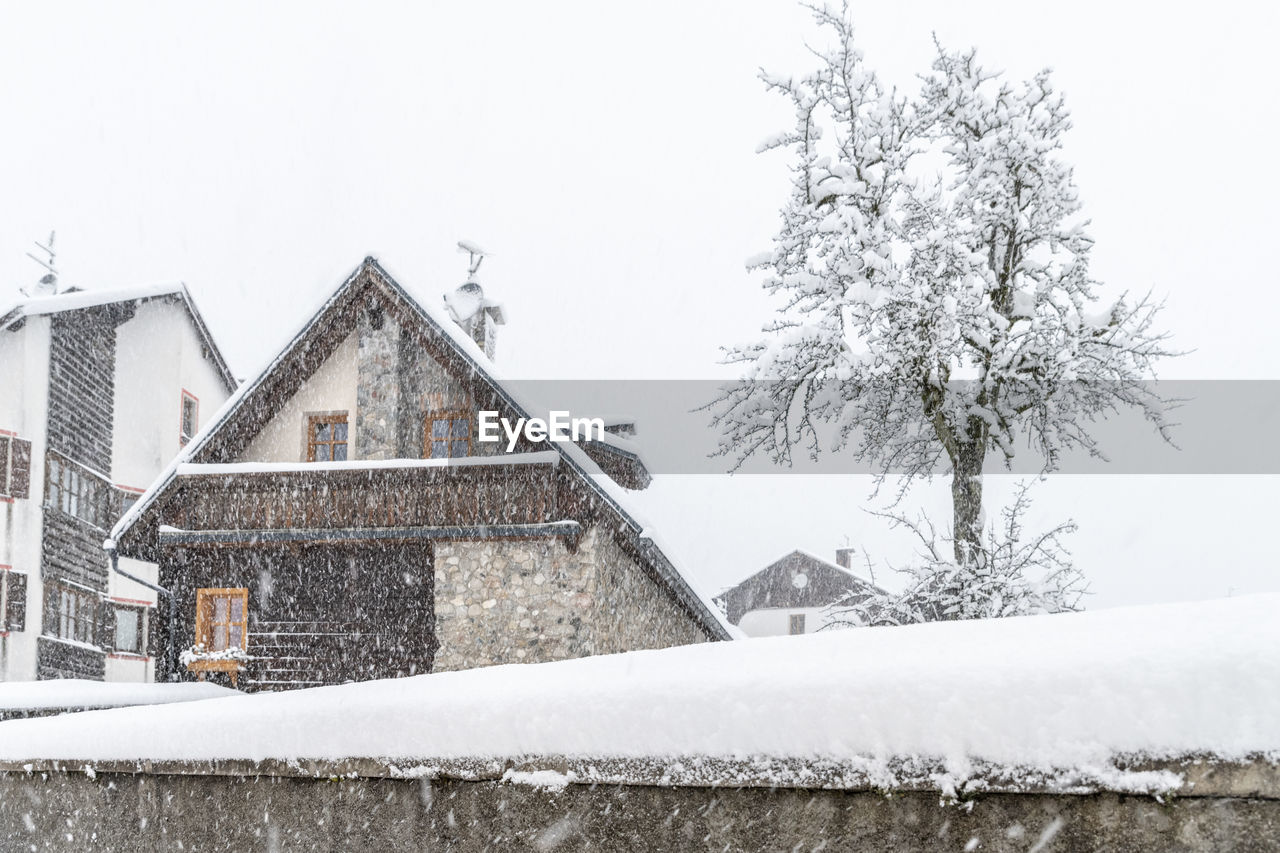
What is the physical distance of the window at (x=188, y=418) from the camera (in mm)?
23141

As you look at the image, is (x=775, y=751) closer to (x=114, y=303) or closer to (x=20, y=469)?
(x=20, y=469)

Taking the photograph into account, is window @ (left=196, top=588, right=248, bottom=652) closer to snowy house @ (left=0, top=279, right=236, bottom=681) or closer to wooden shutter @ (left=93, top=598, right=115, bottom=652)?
snowy house @ (left=0, top=279, right=236, bottom=681)

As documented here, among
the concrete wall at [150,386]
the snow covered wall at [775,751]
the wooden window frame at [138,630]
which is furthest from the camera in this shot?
the concrete wall at [150,386]

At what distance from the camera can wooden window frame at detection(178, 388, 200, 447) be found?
75.8ft

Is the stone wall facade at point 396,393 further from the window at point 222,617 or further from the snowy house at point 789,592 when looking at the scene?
the snowy house at point 789,592

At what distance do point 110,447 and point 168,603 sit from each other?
969 cm

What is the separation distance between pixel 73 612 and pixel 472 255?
34.2ft

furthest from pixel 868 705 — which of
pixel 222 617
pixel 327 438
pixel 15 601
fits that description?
pixel 15 601

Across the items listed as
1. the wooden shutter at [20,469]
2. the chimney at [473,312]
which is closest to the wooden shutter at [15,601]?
the wooden shutter at [20,469]

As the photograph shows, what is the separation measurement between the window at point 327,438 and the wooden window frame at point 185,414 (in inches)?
444

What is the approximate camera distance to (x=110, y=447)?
21.2 meters

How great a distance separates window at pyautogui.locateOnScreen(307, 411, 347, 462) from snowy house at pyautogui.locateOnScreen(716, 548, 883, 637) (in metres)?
24.3

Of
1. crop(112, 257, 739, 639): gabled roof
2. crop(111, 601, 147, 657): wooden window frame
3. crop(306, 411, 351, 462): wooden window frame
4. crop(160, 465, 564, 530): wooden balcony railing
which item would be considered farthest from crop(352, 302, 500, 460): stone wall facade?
crop(111, 601, 147, 657): wooden window frame

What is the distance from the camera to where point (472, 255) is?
55.6ft
